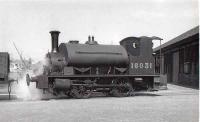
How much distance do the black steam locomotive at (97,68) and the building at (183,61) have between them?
1.43 metres

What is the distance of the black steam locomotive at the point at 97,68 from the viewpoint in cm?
1605

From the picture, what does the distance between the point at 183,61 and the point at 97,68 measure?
13.6 meters

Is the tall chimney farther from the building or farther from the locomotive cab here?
the building

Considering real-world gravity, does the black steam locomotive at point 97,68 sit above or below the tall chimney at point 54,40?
below

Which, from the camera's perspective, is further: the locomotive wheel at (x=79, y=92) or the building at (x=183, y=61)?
the building at (x=183, y=61)

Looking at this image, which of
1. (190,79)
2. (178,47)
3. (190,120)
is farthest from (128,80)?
(178,47)

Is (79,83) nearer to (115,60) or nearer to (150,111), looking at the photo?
(115,60)

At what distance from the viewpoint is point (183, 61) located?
28.2 m

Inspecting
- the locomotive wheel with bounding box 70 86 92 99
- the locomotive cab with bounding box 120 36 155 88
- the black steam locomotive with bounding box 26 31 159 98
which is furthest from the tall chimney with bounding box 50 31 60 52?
the locomotive cab with bounding box 120 36 155 88

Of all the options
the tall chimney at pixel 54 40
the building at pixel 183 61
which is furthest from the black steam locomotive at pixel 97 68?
the building at pixel 183 61

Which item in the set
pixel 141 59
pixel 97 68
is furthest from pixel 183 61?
pixel 97 68

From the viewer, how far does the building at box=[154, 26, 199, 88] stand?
78.2 feet

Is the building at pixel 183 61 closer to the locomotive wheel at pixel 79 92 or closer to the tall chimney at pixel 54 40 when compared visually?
the locomotive wheel at pixel 79 92

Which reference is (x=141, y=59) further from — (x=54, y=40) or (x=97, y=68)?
(x=54, y=40)
